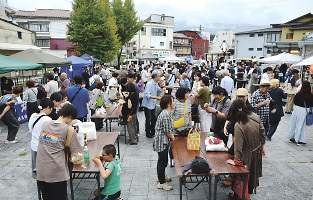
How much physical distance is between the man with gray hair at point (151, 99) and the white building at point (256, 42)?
1653 inches

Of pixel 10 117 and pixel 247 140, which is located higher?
pixel 247 140

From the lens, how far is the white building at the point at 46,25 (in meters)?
39.4

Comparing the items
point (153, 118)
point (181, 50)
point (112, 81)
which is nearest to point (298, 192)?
point (153, 118)

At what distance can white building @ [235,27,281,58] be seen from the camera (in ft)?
145

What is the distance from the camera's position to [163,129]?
404cm

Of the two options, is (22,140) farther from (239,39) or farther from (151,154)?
(239,39)

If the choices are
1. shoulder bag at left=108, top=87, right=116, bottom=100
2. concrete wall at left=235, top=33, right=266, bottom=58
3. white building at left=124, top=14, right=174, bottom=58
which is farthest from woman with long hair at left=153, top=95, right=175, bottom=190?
concrete wall at left=235, top=33, right=266, bottom=58

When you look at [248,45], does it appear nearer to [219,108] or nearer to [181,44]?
[181,44]

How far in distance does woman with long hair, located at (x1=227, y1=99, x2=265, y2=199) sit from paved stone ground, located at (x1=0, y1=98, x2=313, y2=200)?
2.97 feet

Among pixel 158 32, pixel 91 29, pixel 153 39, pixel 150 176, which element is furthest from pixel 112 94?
pixel 158 32

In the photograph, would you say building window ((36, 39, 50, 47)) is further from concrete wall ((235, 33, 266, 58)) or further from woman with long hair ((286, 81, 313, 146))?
woman with long hair ((286, 81, 313, 146))

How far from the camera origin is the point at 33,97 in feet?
24.6

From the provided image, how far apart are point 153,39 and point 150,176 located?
4412cm

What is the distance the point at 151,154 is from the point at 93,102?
3.16 meters
